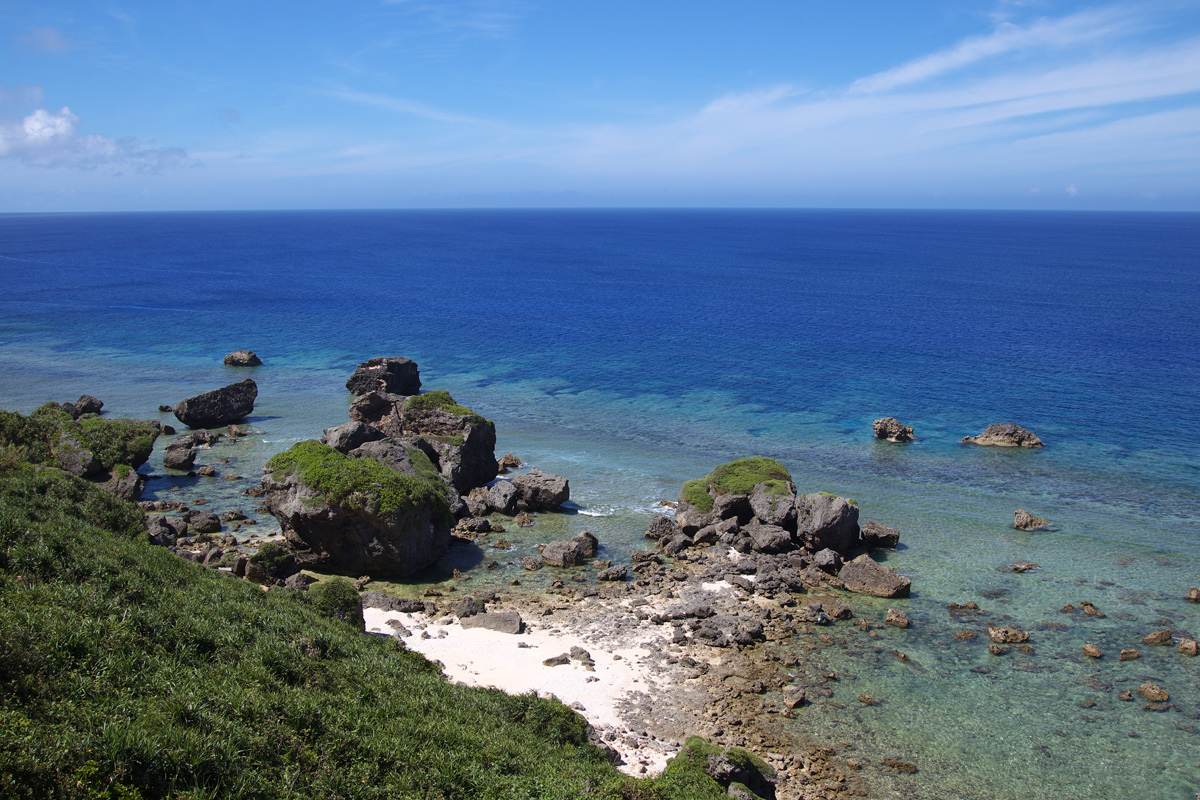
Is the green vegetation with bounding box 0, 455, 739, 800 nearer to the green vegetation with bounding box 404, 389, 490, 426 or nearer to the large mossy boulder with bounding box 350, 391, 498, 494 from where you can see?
the large mossy boulder with bounding box 350, 391, 498, 494

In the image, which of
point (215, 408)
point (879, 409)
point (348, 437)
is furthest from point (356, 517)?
point (879, 409)

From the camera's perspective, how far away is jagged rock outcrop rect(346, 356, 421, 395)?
7256 centimetres

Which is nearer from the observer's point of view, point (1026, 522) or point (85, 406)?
point (1026, 522)

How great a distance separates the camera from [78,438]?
50.8 meters

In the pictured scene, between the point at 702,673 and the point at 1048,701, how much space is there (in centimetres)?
1387

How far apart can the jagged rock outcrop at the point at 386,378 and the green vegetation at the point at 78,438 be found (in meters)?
21.3

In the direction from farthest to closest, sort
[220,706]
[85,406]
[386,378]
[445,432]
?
[386,378] < [85,406] < [445,432] < [220,706]

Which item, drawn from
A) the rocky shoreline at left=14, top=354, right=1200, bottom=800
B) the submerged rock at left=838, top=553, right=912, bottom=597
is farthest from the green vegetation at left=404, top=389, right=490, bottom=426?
the submerged rock at left=838, top=553, right=912, bottom=597

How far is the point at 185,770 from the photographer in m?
14.2

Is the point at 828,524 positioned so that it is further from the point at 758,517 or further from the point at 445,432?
the point at 445,432

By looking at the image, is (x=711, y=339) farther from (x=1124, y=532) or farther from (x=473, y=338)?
(x=1124, y=532)

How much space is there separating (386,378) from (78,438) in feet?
87.3

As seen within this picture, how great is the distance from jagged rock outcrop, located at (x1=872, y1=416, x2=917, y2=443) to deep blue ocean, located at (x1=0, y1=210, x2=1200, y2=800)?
59.7 inches

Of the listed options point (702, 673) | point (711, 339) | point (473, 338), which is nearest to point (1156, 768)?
point (702, 673)
